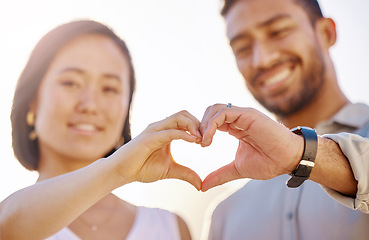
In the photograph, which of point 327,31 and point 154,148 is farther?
point 327,31

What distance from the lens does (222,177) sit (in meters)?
2.23

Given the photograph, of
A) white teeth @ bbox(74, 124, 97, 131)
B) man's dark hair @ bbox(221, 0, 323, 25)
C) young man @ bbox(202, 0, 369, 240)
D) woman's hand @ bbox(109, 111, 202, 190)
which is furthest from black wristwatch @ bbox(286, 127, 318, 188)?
man's dark hair @ bbox(221, 0, 323, 25)

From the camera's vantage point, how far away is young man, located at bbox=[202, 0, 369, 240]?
3.25 meters

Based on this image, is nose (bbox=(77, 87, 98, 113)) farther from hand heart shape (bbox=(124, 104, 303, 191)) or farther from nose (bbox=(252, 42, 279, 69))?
nose (bbox=(252, 42, 279, 69))

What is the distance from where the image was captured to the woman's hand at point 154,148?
1.94m

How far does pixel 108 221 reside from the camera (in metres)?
3.29

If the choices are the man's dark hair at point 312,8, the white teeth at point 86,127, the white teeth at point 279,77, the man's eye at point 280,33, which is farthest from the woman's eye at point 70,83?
the man's dark hair at point 312,8

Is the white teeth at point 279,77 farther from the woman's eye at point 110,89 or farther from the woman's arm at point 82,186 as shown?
the woman's arm at point 82,186

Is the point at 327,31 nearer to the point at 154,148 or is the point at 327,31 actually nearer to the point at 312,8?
the point at 312,8

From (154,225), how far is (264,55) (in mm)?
2687

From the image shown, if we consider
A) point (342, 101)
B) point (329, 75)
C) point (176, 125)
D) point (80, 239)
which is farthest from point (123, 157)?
point (329, 75)

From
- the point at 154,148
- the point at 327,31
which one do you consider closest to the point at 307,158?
the point at 154,148

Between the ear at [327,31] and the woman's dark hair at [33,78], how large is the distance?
298 centimetres

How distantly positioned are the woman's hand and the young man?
1.73 metres
